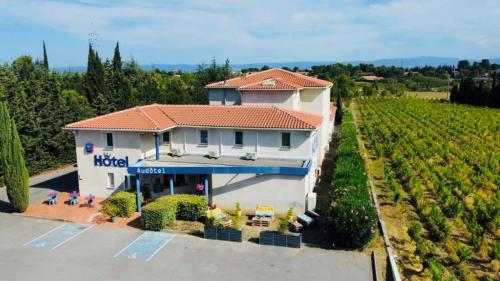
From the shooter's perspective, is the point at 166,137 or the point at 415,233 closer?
the point at 415,233

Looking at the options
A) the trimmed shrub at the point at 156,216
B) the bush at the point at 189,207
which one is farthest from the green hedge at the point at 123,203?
the trimmed shrub at the point at 156,216

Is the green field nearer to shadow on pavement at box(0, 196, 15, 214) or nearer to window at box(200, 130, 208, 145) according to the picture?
window at box(200, 130, 208, 145)

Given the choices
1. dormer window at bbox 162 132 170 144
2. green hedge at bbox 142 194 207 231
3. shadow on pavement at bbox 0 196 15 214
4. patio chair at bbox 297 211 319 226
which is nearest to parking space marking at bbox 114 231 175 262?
green hedge at bbox 142 194 207 231

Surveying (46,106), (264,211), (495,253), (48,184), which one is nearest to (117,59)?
(46,106)

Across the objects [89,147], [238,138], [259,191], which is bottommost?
[259,191]

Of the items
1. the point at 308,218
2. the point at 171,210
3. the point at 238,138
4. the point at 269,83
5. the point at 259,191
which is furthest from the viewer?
the point at 269,83

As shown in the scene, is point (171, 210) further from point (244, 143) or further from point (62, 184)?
point (62, 184)

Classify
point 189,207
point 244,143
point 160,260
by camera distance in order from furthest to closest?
point 244,143
point 189,207
point 160,260
